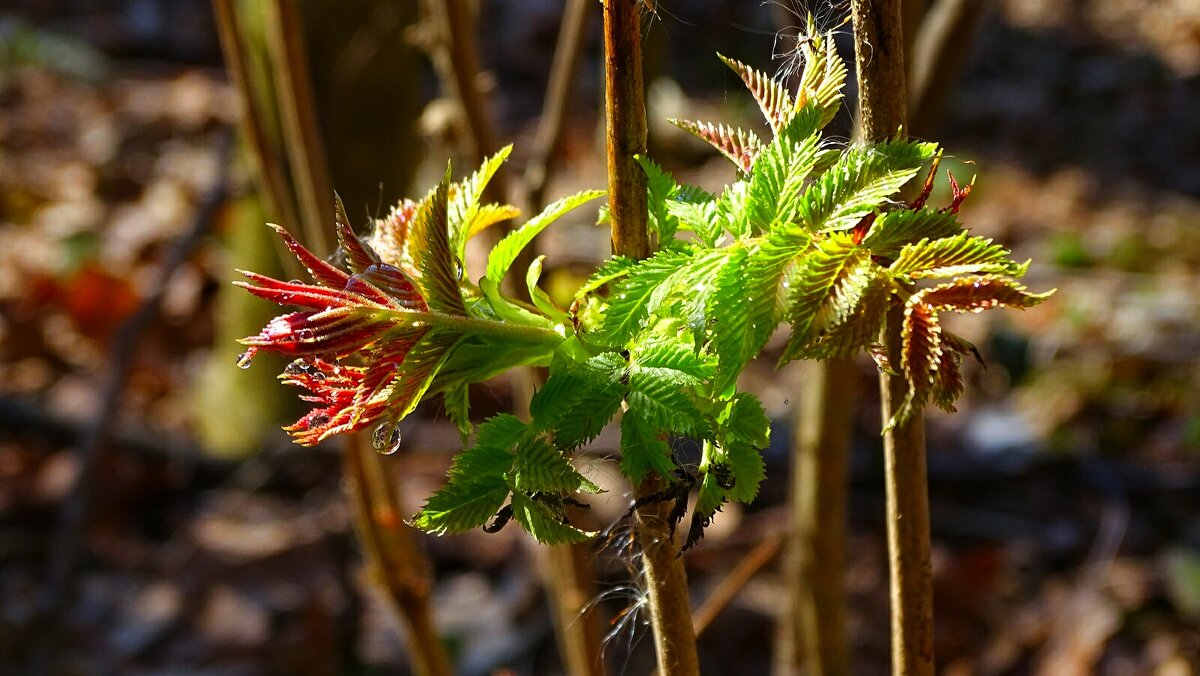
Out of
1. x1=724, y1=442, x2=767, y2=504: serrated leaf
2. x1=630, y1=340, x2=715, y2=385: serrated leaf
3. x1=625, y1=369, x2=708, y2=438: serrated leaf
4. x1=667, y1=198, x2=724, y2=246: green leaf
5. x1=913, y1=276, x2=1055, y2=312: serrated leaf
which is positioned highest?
x1=667, y1=198, x2=724, y2=246: green leaf

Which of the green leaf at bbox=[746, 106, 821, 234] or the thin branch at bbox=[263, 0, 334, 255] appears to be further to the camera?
the thin branch at bbox=[263, 0, 334, 255]

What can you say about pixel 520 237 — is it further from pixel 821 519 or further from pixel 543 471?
pixel 821 519

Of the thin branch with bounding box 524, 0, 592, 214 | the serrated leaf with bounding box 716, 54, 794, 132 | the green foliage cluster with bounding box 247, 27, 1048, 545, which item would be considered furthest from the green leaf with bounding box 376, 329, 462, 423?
the thin branch with bounding box 524, 0, 592, 214

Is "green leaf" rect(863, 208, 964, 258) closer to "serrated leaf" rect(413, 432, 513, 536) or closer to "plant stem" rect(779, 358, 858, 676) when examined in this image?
"serrated leaf" rect(413, 432, 513, 536)

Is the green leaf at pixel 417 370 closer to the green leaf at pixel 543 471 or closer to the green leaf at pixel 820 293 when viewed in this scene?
the green leaf at pixel 543 471

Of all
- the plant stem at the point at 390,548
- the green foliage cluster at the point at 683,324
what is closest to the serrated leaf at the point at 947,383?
the green foliage cluster at the point at 683,324

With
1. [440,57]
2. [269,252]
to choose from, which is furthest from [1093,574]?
[269,252]

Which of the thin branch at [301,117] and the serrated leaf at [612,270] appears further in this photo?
the thin branch at [301,117]
